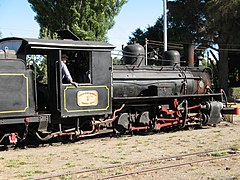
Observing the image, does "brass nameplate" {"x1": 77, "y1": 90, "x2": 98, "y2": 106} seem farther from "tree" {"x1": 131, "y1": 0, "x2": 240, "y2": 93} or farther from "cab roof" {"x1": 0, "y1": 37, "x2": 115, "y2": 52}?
"tree" {"x1": 131, "y1": 0, "x2": 240, "y2": 93}

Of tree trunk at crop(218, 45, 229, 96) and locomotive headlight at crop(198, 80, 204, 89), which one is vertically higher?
tree trunk at crop(218, 45, 229, 96)

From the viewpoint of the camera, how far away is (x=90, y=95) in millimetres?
10656

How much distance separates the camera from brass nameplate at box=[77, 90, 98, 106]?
10445 millimetres

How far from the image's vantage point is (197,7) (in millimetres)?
32875

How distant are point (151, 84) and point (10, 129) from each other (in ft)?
16.1

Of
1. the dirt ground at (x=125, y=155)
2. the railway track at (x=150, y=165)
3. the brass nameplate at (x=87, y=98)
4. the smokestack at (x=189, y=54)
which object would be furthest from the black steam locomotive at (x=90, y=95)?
the railway track at (x=150, y=165)

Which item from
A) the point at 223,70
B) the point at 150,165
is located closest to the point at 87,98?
the point at 150,165

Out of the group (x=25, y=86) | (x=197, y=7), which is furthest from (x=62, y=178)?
(x=197, y=7)

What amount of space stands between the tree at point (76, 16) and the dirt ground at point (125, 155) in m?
15.6

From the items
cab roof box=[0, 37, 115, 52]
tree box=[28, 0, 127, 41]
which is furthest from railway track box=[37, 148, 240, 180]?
tree box=[28, 0, 127, 41]

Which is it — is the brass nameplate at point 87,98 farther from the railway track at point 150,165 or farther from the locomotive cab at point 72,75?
the railway track at point 150,165

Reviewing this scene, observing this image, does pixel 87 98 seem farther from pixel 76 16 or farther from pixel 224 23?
pixel 224 23

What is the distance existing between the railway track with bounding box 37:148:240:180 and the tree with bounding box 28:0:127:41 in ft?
60.5

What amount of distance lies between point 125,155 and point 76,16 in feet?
62.1
